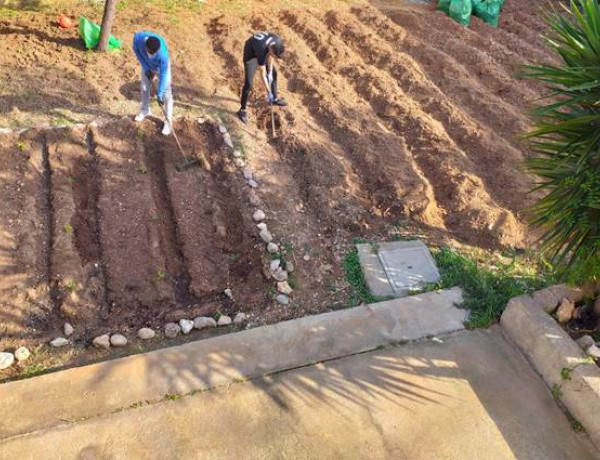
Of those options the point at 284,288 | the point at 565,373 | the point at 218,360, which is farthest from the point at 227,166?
the point at 565,373

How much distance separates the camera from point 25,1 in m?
9.20

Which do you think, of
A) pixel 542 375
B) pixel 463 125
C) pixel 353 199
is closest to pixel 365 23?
pixel 463 125

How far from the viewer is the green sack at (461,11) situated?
10891 mm

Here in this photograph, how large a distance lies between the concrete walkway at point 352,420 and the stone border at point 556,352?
0.41 feet

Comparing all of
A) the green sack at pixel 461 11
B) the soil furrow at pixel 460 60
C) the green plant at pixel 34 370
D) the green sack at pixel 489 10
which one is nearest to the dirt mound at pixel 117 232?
the green plant at pixel 34 370

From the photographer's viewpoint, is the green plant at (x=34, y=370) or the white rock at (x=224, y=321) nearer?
the green plant at (x=34, y=370)

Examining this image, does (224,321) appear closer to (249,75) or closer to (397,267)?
(397,267)

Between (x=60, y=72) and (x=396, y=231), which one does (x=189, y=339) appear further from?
(x=60, y=72)

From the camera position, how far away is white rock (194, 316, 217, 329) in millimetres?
Result: 5066

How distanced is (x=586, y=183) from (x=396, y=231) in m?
2.45

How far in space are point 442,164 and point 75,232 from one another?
189 inches

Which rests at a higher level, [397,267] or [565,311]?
[565,311]

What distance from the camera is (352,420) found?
4242 mm

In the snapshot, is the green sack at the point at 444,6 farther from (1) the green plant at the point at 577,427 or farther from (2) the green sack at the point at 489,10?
(1) the green plant at the point at 577,427
